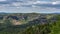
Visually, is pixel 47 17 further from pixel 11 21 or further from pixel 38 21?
pixel 11 21

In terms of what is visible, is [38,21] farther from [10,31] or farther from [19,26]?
[10,31]

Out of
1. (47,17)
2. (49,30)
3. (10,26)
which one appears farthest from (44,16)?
(10,26)

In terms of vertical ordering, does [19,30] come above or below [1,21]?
below

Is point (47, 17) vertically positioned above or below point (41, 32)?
above

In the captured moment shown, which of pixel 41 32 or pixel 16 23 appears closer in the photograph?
pixel 41 32

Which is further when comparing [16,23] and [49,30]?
[16,23]

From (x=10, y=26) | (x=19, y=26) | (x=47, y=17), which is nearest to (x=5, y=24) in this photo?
(x=10, y=26)
